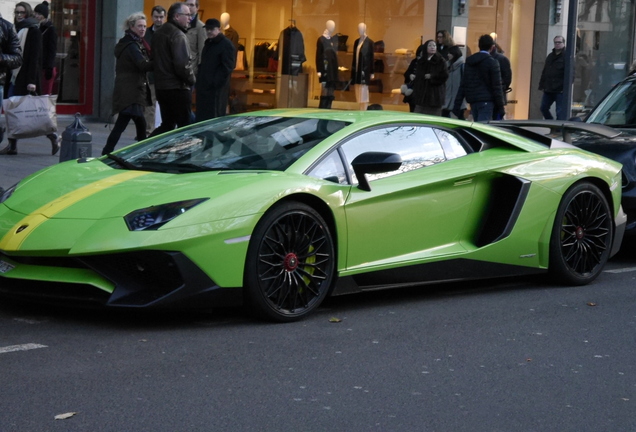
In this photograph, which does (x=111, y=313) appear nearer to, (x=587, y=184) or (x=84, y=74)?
(x=587, y=184)

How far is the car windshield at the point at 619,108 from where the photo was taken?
11.2 m

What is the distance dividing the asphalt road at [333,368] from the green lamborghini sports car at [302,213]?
0.25 metres

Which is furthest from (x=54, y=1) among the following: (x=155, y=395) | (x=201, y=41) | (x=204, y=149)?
(x=155, y=395)

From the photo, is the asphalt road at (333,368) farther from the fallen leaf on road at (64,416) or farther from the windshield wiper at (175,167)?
the windshield wiper at (175,167)

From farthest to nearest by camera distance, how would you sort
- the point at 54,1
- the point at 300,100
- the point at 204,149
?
the point at 300,100, the point at 54,1, the point at 204,149

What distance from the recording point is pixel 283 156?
6742 mm

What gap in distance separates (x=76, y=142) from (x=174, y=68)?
2157 mm

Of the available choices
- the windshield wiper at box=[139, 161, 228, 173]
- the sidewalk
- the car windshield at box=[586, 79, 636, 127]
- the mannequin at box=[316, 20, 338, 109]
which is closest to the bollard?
the sidewalk

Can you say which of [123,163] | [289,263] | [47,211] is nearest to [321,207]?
[289,263]

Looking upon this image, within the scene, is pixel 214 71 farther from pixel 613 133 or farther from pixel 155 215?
pixel 155 215

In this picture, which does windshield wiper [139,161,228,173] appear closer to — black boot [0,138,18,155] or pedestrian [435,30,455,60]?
black boot [0,138,18,155]

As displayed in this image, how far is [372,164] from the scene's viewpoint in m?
6.72

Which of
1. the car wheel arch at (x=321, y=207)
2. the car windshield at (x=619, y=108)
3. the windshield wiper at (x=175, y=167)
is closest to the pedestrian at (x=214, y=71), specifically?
the car windshield at (x=619, y=108)

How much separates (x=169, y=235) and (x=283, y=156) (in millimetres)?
1102
